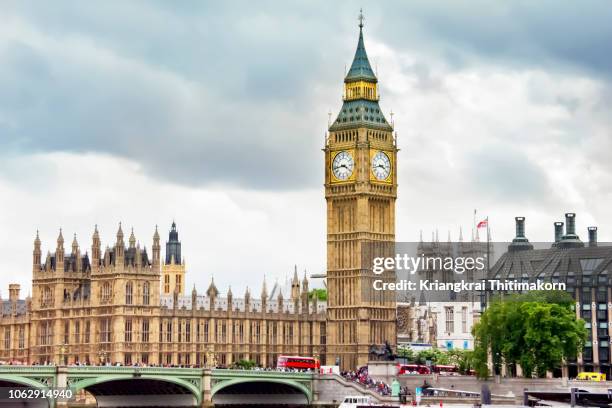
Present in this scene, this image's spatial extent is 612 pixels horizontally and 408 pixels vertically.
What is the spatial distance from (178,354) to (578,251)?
35.4 meters

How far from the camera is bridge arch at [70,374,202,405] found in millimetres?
99250

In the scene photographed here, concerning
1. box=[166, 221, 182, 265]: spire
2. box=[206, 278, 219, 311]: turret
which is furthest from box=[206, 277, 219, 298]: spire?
box=[166, 221, 182, 265]: spire

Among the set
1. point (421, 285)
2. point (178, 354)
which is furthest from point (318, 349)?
point (421, 285)

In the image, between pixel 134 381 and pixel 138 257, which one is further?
pixel 138 257

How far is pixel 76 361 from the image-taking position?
13088cm

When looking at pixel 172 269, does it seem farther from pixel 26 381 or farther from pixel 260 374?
pixel 26 381

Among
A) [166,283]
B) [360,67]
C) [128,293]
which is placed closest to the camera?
[128,293]

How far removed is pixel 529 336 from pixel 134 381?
90.0ft

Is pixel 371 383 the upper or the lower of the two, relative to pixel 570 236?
lower

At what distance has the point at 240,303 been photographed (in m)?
142

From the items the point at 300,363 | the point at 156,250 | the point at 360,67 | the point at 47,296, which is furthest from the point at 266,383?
the point at 360,67

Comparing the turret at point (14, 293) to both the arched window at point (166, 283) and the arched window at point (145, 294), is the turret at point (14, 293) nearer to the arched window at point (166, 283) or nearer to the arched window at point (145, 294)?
the arched window at point (145, 294)

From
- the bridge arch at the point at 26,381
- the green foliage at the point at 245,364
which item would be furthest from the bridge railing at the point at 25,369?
the green foliage at the point at 245,364

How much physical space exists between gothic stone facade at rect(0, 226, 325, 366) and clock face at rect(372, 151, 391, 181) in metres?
12.4
